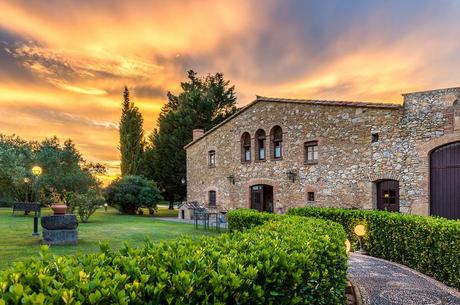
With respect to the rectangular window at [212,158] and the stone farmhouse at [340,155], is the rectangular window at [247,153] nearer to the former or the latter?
the stone farmhouse at [340,155]

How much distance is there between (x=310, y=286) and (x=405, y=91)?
11923 mm

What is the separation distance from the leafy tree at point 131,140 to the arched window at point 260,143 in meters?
18.3

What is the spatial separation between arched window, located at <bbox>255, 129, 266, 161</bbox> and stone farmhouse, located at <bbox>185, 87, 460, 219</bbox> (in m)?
0.05

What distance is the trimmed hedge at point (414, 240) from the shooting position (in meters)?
6.20

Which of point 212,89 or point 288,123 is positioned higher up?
point 212,89

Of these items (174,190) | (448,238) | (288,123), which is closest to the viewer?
(448,238)

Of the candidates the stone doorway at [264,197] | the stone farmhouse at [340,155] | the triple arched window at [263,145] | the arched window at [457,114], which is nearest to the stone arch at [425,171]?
the stone farmhouse at [340,155]

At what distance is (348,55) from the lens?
531 inches

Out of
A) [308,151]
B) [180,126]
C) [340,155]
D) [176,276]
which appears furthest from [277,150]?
[176,276]

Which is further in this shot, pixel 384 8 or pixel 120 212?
pixel 120 212

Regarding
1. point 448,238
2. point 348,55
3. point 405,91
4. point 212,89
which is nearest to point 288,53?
point 348,55

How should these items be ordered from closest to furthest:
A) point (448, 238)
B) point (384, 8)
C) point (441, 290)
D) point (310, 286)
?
point (310, 286) → point (441, 290) → point (448, 238) → point (384, 8)

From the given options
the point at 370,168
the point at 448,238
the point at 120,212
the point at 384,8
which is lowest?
the point at 120,212

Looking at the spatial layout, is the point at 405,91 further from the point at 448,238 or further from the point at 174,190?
the point at 174,190
